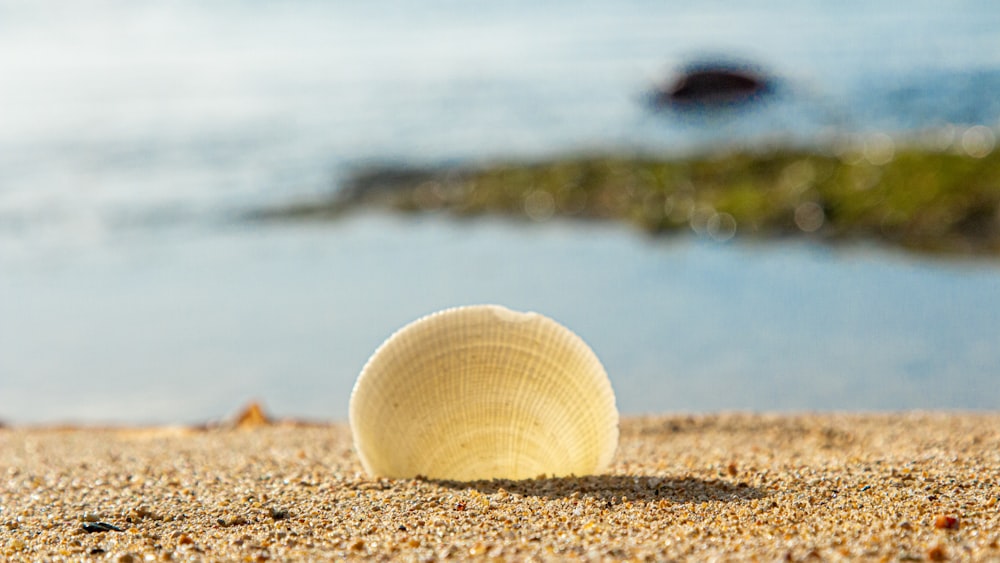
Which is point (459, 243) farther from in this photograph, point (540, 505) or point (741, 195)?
point (540, 505)

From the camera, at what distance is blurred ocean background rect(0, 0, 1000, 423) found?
785 cm

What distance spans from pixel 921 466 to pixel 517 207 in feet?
37.1

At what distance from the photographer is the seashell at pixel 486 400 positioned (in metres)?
4.11

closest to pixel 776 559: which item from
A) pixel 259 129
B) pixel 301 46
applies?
pixel 259 129

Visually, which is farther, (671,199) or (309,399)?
(671,199)

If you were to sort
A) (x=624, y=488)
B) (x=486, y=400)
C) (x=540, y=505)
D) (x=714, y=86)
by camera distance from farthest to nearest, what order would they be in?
(x=714, y=86) < (x=486, y=400) < (x=624, y=488) < (x=540, y=505)

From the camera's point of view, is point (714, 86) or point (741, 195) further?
point (714, 86)

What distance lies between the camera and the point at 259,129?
23.9 meters

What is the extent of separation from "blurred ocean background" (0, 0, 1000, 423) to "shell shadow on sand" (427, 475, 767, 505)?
117 inches

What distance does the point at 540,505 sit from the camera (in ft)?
12.3

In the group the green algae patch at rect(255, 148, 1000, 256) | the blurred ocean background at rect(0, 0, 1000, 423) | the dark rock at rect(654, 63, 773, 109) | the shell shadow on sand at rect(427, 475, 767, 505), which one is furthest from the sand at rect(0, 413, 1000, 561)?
the dark rock at rect(654, 63, 773, 109)

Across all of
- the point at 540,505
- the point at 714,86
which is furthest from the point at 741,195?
the point at 540,505

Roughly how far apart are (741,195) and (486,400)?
961cm

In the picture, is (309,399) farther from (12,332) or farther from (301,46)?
(301,46)
